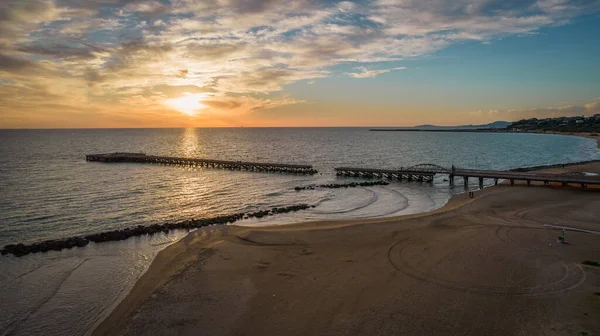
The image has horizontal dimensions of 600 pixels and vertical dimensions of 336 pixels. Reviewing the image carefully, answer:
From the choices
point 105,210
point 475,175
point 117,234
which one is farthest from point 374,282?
point 475,175

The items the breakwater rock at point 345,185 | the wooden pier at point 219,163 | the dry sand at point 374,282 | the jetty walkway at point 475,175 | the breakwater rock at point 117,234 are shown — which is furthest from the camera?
the wooden pier at point 219,163

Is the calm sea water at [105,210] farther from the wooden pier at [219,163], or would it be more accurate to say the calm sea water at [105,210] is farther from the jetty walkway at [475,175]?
the wooden pier at [219,163]

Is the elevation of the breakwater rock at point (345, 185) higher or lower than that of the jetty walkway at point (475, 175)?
lower

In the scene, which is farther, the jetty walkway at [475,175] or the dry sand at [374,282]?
the jetty walkway at [475,175]

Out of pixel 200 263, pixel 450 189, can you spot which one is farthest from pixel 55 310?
pixel 450 189

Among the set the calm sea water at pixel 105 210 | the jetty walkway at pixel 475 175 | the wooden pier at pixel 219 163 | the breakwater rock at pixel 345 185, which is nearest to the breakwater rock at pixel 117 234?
the calm sea water at pixel 105 210

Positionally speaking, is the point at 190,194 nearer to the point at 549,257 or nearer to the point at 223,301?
the point at 223,301
